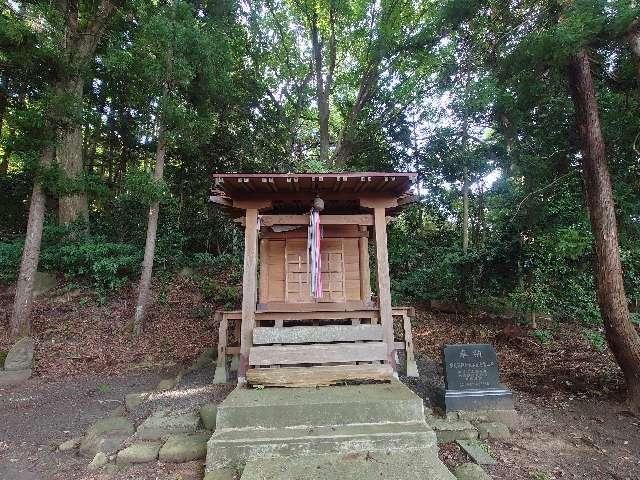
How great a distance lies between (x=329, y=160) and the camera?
48.9 feet

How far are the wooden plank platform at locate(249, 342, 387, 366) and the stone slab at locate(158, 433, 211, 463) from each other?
1.24m

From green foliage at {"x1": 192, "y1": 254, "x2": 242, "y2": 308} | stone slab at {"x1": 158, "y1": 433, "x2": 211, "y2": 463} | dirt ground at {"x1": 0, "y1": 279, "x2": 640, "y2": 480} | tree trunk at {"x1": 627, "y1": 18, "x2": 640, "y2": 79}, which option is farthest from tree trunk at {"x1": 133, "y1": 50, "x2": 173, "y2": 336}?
tree trunk at {"x1": 627, "y1": 18, "x2": 640, "y2": 79}

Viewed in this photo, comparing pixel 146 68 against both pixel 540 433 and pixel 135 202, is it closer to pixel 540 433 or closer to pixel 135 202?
pixel 135 202

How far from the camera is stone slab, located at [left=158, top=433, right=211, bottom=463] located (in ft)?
14.3

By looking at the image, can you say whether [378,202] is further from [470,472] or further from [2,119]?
[2,119]

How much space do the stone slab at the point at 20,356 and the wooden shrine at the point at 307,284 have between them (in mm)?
4267

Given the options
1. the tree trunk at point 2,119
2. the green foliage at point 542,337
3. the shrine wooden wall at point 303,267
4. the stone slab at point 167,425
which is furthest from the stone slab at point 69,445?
the tree trunk at point 2,119

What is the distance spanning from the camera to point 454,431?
498 centimetres

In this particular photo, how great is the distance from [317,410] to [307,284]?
3332 millimetres

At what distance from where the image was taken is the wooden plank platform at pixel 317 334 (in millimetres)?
5797

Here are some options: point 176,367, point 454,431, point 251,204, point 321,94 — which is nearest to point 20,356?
point 176,367

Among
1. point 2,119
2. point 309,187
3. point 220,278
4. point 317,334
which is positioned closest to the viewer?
point 317,334

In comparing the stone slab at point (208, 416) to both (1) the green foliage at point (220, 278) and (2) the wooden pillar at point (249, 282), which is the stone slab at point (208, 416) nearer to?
(2) the wooden pillar at point (249, 282)

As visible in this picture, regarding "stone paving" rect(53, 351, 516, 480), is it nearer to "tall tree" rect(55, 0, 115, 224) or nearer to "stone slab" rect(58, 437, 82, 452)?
"stone slab" rect(58, 437, 82, 452)
